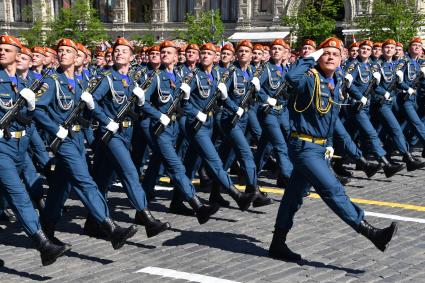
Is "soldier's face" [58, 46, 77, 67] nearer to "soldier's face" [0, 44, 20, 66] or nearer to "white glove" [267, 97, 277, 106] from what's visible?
"soldier's face" [0, 44, 20, 66]

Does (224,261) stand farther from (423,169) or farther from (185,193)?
(423,169)

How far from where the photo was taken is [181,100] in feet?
27.6

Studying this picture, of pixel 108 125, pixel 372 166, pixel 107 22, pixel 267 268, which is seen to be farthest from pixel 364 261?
pixel 107 22

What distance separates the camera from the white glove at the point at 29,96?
620 centimetres

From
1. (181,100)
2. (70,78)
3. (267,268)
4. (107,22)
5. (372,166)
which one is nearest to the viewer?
(267,268)

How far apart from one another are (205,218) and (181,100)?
1655 mm

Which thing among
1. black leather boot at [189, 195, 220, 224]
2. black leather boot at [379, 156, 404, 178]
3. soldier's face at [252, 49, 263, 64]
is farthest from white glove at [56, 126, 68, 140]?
black leather boot at [379, 156, 404, 178]

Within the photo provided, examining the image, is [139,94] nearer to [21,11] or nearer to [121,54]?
[121,54]

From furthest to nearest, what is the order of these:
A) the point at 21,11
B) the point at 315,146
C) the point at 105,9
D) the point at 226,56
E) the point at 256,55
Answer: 1. the point at 21,11
2. the point at 105,9
3. the point at 256,55
4. the point at 226,56
5. the point at 315,146

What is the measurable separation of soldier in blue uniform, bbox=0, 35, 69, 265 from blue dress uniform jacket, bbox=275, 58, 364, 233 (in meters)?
2.14

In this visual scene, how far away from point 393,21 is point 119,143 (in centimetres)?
2176

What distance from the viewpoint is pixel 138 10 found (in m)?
47.7

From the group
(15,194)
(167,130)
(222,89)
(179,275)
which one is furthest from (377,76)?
(15,194)

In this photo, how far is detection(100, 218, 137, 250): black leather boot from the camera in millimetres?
6371
